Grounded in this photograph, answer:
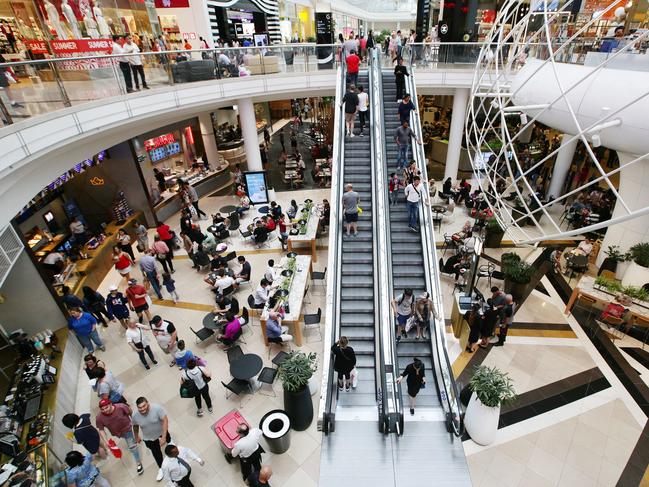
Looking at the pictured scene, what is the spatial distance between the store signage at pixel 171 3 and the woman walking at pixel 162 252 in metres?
14.5

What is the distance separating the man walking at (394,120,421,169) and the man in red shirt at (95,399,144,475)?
972 cm

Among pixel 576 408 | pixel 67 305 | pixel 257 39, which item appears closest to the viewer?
pixel 576 408

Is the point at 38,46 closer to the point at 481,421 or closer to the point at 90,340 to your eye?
the point at 90,340

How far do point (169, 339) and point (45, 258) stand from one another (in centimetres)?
589

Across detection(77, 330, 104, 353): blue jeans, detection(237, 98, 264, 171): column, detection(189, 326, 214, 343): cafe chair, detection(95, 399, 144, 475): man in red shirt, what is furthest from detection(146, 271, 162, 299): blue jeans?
detection(237, 98, 264, 171): column

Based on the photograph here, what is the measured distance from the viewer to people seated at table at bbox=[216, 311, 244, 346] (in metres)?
9.20

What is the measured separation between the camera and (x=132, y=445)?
7090mm

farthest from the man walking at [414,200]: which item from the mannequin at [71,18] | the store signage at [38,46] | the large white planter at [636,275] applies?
the mannequin at [71,18]

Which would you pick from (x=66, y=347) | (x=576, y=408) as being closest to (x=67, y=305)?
(x=66, y=347)

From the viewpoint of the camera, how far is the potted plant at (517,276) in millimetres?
10844

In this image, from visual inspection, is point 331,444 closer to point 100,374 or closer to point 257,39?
point 100,374

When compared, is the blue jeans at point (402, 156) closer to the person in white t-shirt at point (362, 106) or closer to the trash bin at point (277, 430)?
the person in white t-shirt at point (362, 106)

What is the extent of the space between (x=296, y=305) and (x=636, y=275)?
9674mm

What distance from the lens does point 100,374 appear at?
23.6 feet
